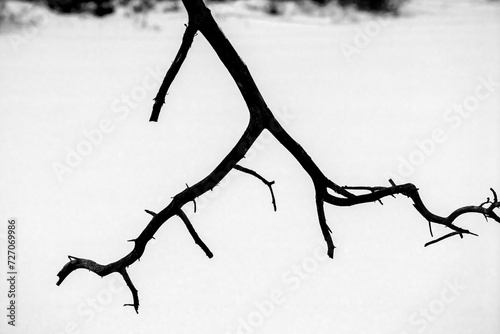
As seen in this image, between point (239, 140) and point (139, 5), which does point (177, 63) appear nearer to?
point (239, 140)

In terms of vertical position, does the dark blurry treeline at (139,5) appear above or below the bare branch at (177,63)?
below

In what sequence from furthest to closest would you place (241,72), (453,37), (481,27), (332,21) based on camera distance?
(332,21), (481,27), (453,37), (241,72)

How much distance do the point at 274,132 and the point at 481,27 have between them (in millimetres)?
4701

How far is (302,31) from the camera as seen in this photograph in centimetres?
474

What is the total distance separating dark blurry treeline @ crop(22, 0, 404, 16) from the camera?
508 cm

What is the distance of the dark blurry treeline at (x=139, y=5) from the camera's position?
5.08m

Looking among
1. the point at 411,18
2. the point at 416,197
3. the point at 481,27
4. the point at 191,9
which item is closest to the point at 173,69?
the point at 191,9

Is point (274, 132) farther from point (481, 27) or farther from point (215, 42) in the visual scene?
point (481, 27)

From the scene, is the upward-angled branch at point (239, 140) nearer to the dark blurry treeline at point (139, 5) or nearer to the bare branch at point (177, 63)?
the bare branch at point (177, 63)

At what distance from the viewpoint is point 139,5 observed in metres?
5.37

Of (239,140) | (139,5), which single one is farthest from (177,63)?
(139,5)

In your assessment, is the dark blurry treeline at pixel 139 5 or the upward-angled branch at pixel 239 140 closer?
the upward-angled branch at pixel 239 140

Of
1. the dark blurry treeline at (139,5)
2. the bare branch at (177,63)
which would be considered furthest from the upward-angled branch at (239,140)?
the dark blurry treeline at (139,5)

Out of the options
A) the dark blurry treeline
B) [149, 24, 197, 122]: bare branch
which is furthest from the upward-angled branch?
the dark blurry treeline
